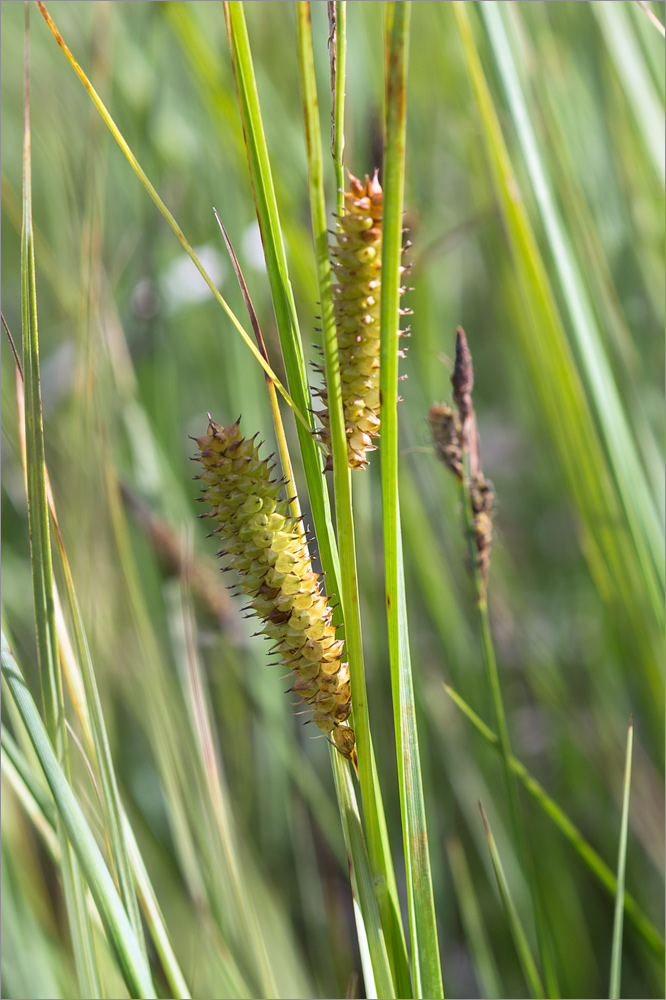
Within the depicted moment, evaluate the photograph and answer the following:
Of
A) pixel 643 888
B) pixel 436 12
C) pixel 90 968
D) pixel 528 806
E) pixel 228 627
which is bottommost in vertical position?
pixel 643 888

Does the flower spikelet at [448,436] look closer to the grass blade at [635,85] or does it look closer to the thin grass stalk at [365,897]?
the thin grass stalk at [365,897]

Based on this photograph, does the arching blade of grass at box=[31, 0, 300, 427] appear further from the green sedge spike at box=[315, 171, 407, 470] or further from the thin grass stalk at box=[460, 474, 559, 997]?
the thin grass stalk at box=[460, 474, 559, 997]

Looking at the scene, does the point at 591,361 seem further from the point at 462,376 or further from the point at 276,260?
the point at 276,260

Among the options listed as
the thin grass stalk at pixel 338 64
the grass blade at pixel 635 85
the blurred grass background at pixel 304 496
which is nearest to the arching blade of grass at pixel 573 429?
the blurred grass background at pixel 304 496

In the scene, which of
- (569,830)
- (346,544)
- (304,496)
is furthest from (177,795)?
(304,496)

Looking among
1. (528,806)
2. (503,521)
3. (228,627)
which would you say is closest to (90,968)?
(228,627)

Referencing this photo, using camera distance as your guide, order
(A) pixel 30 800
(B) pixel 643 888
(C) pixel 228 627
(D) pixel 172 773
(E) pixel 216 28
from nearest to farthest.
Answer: (A) pixel 30 800 < (D) pixel 172 773 < (B) pixel 643 888 < (C) pixel 228 627 < (E) pixel 216 28

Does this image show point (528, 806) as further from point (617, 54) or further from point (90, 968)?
point (617, 54)
